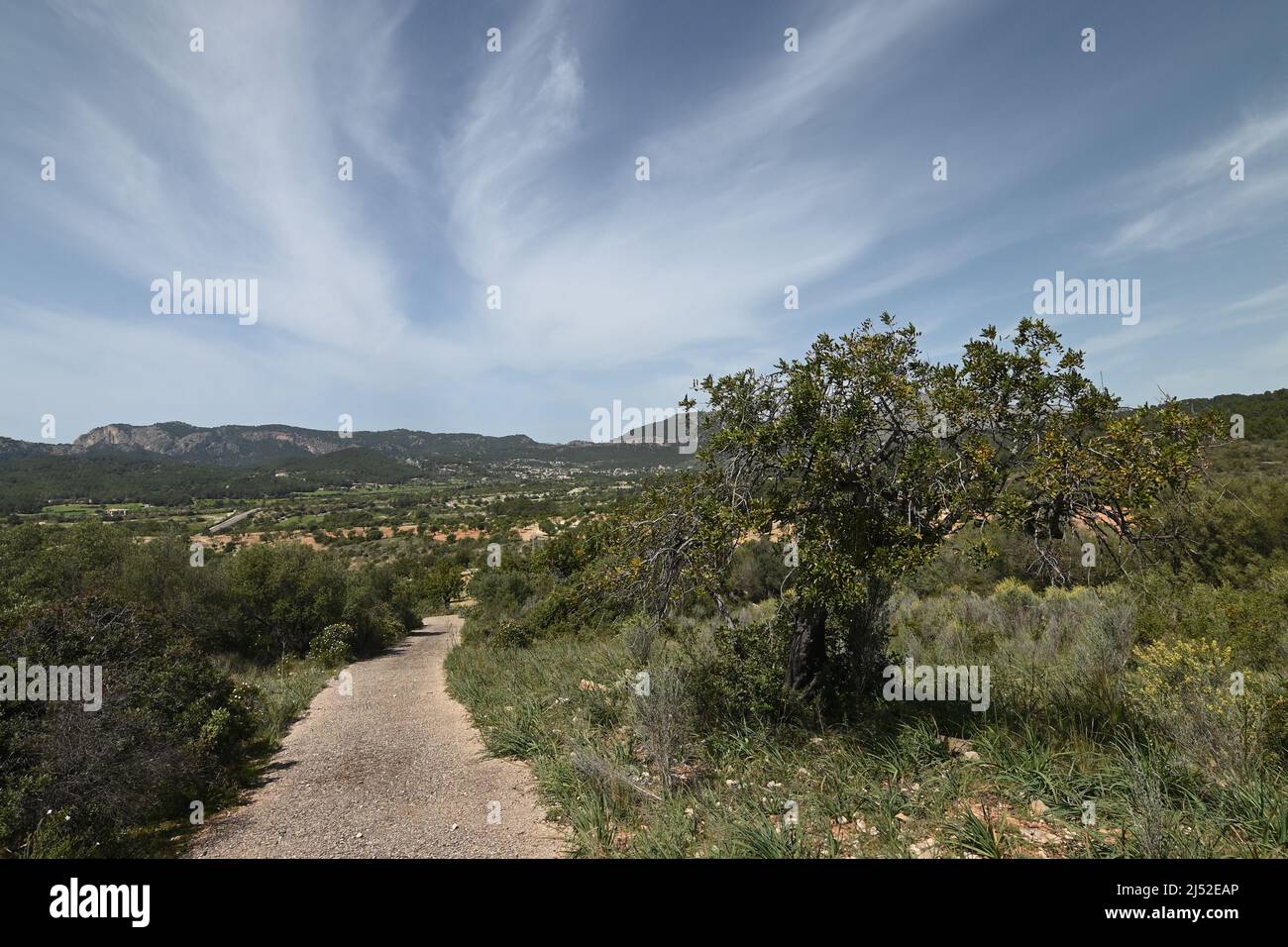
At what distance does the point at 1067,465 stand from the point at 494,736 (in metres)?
8.26

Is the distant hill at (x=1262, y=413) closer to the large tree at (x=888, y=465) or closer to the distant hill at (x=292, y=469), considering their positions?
the large tree at (x=888, y=465)

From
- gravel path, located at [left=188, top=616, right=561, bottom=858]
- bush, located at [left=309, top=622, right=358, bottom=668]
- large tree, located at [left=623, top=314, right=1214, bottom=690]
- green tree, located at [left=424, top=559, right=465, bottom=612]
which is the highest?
large tree, located at [left=623, top=314, right=1214, bottom=690]

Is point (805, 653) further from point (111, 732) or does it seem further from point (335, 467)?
point (335, 467)

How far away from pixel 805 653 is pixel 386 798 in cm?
565

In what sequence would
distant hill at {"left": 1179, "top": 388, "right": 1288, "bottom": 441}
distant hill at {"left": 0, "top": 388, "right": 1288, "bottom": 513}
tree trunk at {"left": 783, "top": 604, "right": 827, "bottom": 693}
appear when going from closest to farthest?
tree trunk at {"left": 783, "top": 604, "right": 827, "bottom": 693}, distant hill at {"left": 1179, "top": 388, "right": 1288, "bottom": 441}, distant hill at {"left": 0, "top": 388, "right": 1288, "bottom": 513}

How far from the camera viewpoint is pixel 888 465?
6.37 m

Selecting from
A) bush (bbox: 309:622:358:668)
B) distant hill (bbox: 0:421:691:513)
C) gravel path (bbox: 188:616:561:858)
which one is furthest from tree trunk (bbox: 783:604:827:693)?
distant hill (bbox: 0:421:691:513)

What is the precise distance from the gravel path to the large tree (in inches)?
123

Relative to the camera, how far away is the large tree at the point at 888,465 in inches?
194

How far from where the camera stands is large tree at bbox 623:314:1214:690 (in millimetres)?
4938

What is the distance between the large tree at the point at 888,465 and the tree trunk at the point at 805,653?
51 cm

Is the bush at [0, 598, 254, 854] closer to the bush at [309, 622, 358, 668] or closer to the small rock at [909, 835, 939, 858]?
the small rock at [909, 835, 939, 858]

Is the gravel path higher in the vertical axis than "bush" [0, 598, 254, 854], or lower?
lower
